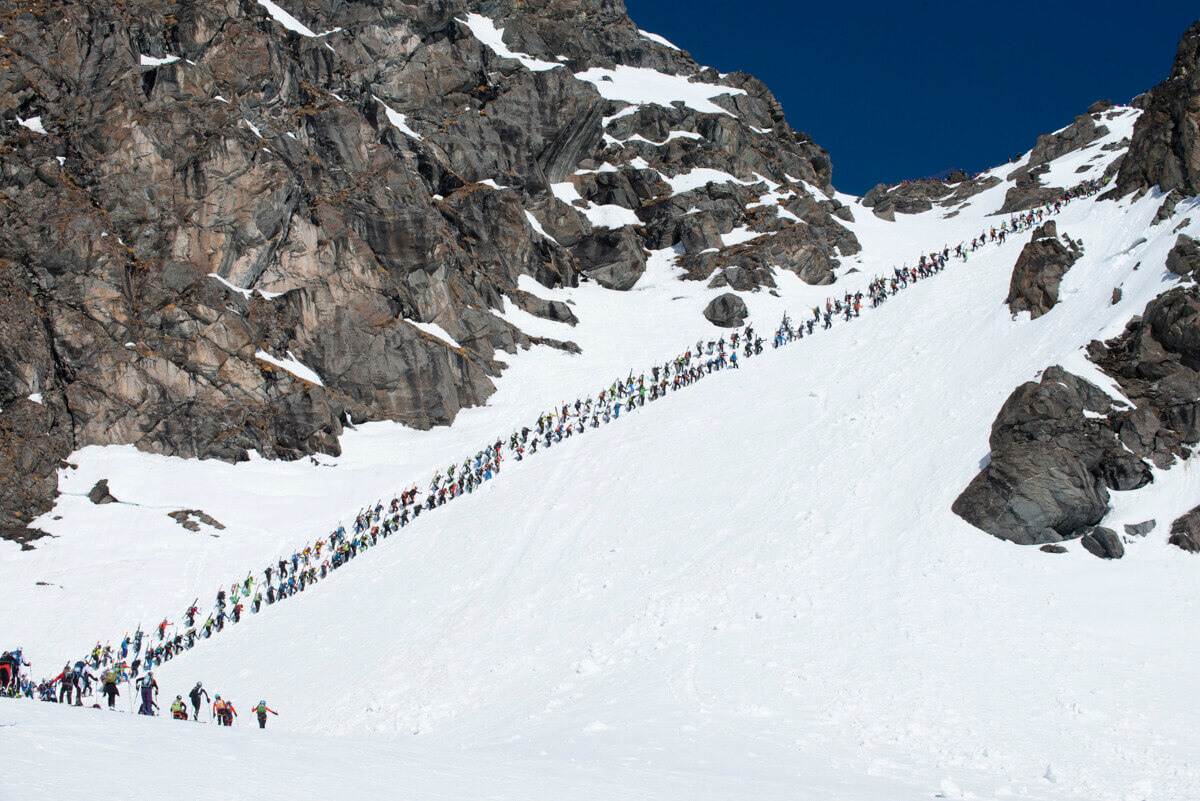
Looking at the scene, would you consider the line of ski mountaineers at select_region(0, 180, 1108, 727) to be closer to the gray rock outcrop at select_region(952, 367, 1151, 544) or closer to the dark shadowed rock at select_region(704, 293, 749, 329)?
the dark shadowed rock at select_region(704, 293, 749, 329)

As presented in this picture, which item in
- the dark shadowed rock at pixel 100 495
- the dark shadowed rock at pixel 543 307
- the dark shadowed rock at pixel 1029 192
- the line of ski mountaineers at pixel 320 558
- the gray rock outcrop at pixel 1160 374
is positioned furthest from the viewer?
the dark shadowed rock at pixel 1029 192

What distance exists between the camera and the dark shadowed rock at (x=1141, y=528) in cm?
2436

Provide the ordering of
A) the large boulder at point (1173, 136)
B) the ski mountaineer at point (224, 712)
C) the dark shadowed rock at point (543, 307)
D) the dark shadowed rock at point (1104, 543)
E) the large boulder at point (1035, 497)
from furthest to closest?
the dark shadowed rock at point (543, 307) → the large boulder at point (1173, 136) → the large boulder at point (1035, 497) → the dark shadowed rock at point (1104, 543) → the ski mountaineer at point (224, 712)

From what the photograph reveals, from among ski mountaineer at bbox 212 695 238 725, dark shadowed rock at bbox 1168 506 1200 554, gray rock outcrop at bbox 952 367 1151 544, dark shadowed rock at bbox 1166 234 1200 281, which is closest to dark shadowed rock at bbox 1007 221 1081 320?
dark shadowed rock at bbox 1166 234 1200 281

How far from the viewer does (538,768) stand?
13.1 m

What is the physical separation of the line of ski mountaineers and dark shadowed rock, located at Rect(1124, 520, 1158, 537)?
76.3ft

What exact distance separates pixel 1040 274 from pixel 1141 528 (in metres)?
19.2

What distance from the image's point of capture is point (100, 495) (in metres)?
38.5

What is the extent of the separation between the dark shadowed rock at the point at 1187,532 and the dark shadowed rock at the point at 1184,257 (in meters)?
12.1

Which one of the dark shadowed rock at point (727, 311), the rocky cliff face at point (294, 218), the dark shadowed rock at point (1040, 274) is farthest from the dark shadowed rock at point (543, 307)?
the dark shadowed rock at point (1040, 274)

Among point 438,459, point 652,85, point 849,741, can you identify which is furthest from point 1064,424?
point 652,85

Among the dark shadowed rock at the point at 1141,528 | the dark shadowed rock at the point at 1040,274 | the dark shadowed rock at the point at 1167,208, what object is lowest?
the dark shadowed rock at the point at 1141,528

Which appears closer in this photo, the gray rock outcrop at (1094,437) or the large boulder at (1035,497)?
the large boulder at (1035,497)

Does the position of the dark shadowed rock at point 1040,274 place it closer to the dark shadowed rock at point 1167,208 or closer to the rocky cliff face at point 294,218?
the dark shadowed rock at point 1167,208
